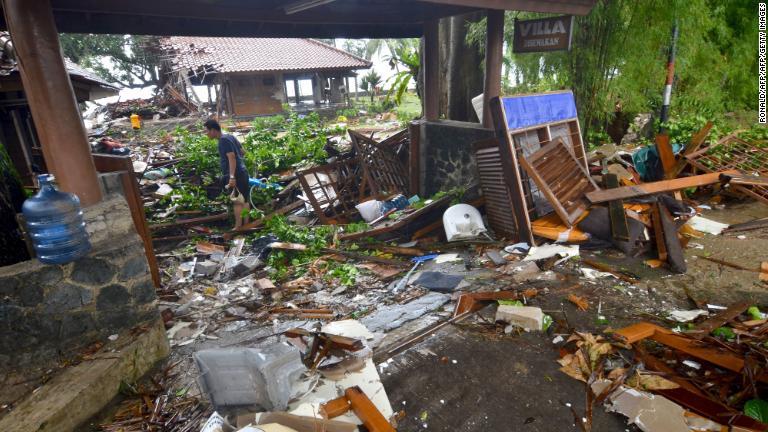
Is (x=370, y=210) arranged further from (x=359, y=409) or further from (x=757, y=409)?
(x=757, y=409)

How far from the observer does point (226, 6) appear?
6.01 m

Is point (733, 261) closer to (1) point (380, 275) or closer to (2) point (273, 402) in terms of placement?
(1) point (380, 275)

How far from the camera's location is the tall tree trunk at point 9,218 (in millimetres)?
3678

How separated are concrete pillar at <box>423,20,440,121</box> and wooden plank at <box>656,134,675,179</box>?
13.0 feet

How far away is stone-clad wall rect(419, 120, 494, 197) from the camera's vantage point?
7.76 meters

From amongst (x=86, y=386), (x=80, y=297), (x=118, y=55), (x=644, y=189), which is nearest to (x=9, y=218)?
(x=80, y=297)

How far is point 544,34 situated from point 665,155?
2967 mm

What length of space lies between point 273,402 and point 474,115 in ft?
27.7

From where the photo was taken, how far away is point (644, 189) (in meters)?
5.80

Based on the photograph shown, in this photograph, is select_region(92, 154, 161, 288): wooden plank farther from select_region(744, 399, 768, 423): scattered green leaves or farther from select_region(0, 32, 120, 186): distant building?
select_region(744, 399, 768, 423): scattered green leaves

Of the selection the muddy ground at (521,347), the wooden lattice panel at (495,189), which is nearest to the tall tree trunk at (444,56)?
the wooden lattice panel at (495,189)

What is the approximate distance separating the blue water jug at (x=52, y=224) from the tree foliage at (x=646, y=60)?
25.6 ft

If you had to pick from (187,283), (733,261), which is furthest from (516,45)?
(187,283)

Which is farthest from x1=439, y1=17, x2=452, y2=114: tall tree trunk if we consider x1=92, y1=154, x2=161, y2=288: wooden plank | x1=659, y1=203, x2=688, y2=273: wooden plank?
x1=92, y1=154, x2=161, y2=288: wooden plank
